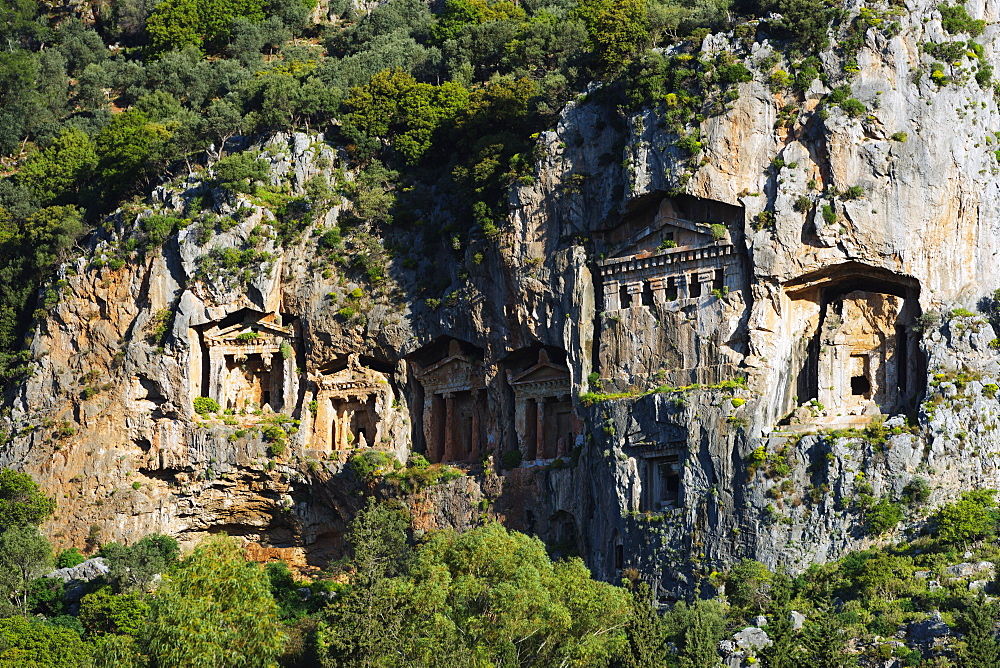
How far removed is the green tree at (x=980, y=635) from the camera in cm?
6694

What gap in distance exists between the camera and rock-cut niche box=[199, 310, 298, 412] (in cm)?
9600

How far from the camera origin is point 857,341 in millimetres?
83312

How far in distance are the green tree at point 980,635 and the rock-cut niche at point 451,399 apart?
2956 centimetres

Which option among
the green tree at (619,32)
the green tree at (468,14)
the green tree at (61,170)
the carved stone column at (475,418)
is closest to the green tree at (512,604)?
the carved stone column at (475,418)

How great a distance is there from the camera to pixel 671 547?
79188 millimetres

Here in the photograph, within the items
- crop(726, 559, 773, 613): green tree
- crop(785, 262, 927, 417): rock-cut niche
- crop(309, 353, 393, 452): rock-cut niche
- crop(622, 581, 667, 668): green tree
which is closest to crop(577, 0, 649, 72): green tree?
crop(785, 262, 927, 417): rock-cut niche

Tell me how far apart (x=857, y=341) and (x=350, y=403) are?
26516mm

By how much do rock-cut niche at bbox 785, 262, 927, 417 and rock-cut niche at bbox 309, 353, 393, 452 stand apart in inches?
869

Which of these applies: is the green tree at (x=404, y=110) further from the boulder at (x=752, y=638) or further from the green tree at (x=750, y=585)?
the boulder at (x=752, y=638)

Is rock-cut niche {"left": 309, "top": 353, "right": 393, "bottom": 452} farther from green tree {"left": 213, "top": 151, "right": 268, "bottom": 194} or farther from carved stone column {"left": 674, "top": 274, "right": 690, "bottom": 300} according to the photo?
carved stone column {"left": 674, "top": 274, "right": 690, "bottom": 300}

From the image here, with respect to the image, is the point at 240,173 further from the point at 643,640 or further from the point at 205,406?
the point at 643,640

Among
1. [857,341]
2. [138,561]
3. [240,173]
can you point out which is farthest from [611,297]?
[138,561]

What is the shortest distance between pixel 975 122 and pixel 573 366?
812 inches

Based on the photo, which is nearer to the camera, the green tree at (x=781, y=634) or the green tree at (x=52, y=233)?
the green tree at (x=781, y=634)
